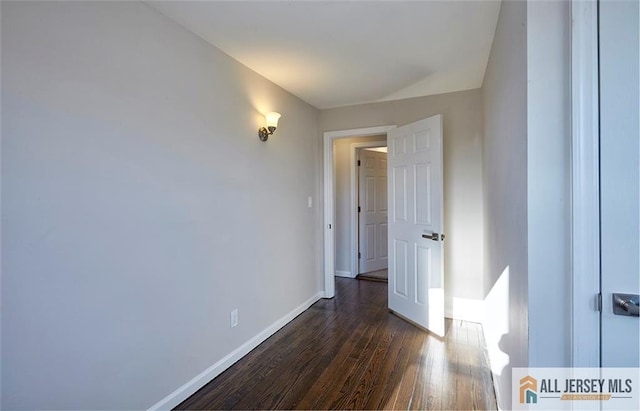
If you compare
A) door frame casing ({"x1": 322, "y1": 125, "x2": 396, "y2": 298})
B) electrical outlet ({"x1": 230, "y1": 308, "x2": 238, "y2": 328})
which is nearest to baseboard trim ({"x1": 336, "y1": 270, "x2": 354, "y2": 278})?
door frame casing ({"x1": 322, "y1": 125, "x2": 396, "y2": 298})

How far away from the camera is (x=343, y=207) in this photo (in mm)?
4828

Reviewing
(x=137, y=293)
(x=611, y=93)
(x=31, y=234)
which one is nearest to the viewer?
(x=611, y=93)

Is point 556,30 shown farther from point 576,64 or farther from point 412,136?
point 412,136

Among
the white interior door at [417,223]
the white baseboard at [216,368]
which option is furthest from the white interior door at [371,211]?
the white baseboard at [216,368]

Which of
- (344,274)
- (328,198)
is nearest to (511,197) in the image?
(328,198)

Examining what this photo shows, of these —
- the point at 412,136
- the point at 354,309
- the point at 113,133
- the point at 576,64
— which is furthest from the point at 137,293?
the point at 412,136

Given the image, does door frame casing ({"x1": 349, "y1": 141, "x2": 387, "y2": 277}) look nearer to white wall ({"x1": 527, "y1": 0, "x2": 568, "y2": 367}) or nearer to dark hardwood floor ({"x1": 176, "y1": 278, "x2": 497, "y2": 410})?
dark hardwood floor ({"x1": 176, "y1": 278, "x2": 497, "y2": 410})

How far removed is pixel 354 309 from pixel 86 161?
2.80m

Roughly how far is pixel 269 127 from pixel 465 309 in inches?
102

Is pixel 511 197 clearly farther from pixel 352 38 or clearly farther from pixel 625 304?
pixel 352 38

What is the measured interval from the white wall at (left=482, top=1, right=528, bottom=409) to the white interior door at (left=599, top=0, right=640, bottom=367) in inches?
7.9

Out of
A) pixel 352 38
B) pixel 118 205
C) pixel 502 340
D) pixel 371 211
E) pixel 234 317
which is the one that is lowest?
pixel 234 317

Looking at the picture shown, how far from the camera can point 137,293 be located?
5.34 ft

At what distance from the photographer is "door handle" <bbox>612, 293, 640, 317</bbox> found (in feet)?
2.88
